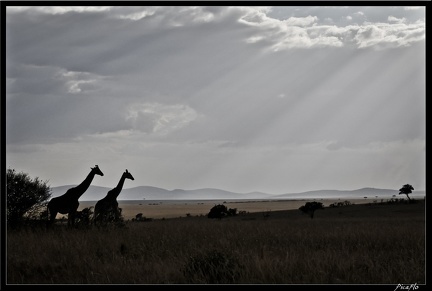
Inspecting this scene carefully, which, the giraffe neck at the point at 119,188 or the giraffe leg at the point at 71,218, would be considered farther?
the giraffe neck at the point at 119,188

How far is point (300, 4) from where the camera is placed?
27.8 feet

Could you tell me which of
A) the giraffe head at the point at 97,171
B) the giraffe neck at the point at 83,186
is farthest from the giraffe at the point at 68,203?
the giraffe head at the point at 97,171

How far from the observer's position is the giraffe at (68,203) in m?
17.1

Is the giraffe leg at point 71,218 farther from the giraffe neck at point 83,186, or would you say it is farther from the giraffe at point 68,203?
the giraffe neck at point 83,186

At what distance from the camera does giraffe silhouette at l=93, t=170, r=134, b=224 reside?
1795 centimetres

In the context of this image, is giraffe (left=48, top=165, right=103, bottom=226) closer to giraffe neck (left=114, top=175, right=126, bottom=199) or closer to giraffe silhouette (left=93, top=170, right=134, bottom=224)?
giraffe silhouette (left=93, top=170, right=134, bottom=224)

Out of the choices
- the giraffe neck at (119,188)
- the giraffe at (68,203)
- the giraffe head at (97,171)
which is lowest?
the giraffe at (68,203)

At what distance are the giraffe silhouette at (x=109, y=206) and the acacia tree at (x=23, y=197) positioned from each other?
2757 millimetres

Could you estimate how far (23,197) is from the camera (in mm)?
19156

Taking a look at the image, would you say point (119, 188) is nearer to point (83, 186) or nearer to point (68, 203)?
point (83, 186)

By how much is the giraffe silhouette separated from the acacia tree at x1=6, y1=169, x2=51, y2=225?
2757 mm

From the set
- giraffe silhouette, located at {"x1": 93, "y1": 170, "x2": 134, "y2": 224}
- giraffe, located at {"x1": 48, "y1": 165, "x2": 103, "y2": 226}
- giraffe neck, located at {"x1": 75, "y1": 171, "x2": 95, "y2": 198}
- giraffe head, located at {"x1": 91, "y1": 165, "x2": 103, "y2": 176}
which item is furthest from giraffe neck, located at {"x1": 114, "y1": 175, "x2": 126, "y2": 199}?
giraffe, located at {"x1": 48, "y1": 165, "x2": 103, "y2": 226}
